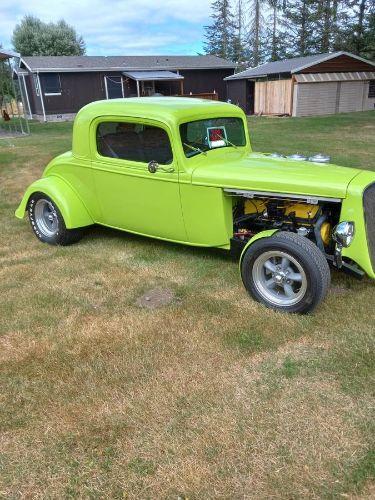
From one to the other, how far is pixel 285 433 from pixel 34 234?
183 inches

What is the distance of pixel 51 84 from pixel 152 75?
6.13 m

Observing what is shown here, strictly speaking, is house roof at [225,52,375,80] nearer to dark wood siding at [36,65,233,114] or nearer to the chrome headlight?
dark wood siding at [36,65,233,114]

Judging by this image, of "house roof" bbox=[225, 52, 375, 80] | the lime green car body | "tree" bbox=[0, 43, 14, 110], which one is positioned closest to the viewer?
the lime green car body

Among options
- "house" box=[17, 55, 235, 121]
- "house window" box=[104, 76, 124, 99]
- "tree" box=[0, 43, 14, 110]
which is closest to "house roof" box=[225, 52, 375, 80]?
"house" box=[17, 55, 235, 121]

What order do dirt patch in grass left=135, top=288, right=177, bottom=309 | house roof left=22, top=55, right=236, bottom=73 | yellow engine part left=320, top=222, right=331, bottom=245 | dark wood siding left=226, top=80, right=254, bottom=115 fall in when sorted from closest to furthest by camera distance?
yellow engine part left=320, top=222, right=331, bottom=245
dirt patch in grass left=135, top=288, right=177, bottom=309
house roof left=22, top=55, right=236, bottom=73
dark wood siding left=226, top=80, right=254, bottom=115

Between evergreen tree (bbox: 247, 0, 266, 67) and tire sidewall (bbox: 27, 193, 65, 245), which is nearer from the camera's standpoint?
tire sidewall (bbox: 27, 193, 65, 245)

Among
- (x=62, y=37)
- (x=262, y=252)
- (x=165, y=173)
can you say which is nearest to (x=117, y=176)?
(x=165, y=173)

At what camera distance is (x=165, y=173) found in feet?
14.4

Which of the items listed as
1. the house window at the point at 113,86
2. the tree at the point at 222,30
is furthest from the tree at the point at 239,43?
the house window at the point at 113,86

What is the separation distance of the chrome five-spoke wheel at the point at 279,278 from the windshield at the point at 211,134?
53.2 inches

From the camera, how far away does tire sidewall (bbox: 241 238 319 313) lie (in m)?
3.52

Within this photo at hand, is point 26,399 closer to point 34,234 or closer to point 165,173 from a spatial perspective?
point 165,173

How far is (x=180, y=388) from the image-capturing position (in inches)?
116

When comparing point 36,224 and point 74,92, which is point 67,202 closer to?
point 36,224
